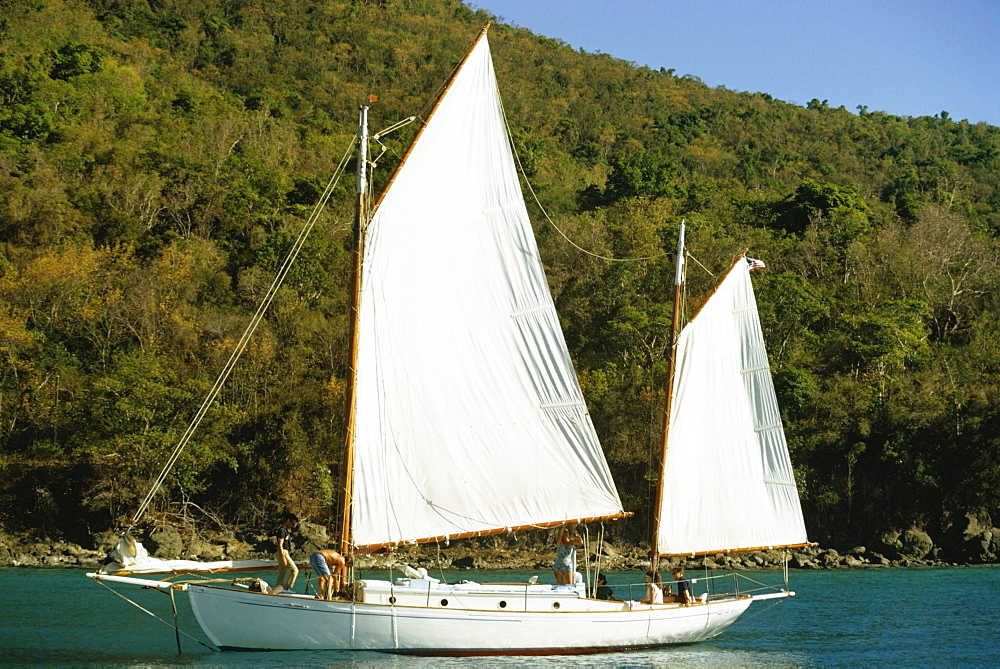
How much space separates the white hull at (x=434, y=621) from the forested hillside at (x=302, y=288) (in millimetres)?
15700

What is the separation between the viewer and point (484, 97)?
78.7 ft

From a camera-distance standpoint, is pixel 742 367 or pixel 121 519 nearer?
pixel 742 367

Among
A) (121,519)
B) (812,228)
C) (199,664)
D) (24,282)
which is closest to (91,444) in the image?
(121,519)

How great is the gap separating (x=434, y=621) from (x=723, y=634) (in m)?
9.99

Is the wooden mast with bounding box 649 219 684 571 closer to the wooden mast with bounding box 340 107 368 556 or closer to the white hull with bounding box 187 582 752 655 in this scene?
the white hull with bounding box 187 582 752 655

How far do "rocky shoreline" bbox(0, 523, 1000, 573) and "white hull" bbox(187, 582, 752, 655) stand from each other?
23.1m

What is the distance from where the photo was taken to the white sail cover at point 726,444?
2717 cm

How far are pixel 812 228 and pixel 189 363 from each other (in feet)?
140

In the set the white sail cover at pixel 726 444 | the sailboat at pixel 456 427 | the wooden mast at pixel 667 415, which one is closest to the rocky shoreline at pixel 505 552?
the white sail cover at pixel 726 444

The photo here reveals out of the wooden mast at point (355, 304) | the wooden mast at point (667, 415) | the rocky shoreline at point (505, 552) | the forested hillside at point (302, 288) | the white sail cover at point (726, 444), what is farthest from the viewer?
the forested hillside at point (302, 288)

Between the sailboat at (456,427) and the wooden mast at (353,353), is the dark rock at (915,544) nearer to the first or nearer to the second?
the sailboat at (456,427)

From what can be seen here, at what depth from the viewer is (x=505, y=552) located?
51.3m

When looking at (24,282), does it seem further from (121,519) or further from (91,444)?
(121,519)

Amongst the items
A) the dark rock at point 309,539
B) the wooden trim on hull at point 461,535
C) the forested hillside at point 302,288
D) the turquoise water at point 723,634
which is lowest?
the turquoise water at point 723,634
